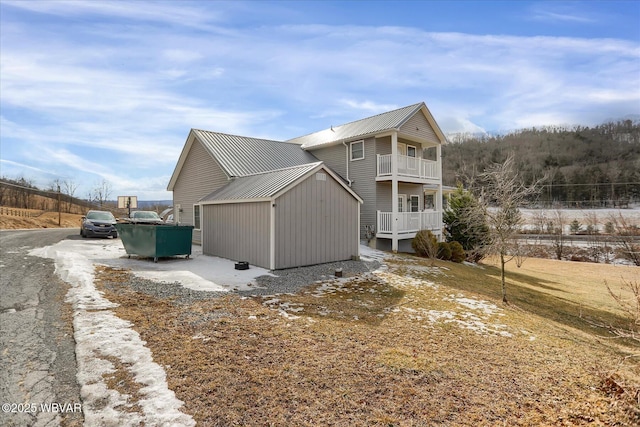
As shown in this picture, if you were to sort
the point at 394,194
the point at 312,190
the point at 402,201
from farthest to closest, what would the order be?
the point at 402,201 < the point at 394,194 < the point at 312,190

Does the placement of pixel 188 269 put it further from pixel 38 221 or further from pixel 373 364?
pixel 38 221

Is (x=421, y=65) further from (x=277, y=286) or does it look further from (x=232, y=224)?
(x=277, y=286)

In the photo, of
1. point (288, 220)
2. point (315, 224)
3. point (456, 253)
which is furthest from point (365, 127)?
point (288, 220)

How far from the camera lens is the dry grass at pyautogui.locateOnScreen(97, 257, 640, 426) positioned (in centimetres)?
330

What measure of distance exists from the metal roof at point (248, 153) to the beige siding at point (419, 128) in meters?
5.73

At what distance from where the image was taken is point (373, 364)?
4.26 m

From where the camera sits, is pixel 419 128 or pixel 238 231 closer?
pixel 238 231

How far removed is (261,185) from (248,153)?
6.31m

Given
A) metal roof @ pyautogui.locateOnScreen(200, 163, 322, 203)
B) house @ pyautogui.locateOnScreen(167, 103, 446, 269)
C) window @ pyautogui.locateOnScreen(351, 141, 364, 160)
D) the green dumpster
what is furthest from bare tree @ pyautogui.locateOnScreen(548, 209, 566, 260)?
the green dumpster

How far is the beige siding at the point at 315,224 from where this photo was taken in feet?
33.3

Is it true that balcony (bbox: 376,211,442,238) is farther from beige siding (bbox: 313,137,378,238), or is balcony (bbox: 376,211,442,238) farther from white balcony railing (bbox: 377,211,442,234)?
beige siding (bbox: 313,137,378,238)

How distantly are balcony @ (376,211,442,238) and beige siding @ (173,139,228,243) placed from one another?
312 inches

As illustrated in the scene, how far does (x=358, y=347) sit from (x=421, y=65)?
1250 cm

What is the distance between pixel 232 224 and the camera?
464 inches
